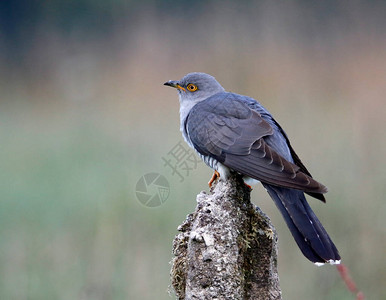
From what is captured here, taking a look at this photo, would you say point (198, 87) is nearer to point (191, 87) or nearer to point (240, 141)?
point (191, 87)

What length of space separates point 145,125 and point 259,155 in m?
3.35

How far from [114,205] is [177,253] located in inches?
91.4

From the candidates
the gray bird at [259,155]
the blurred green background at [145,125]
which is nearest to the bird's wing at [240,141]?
the gray bird at [259,155]

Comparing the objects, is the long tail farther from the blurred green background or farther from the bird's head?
the blurred green background

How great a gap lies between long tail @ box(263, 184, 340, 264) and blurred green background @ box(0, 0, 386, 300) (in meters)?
1.40

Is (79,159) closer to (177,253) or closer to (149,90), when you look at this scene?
(149,90)

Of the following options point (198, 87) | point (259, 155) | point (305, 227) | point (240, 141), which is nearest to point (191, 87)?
point (198, 87)

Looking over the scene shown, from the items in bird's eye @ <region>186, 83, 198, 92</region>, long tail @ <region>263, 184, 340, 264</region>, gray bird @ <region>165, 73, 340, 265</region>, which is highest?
bird's eye @ <region>186, 83, 198, 92</region>

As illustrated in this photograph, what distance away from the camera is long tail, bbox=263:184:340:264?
2.87 meters

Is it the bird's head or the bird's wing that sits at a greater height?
the bird's head

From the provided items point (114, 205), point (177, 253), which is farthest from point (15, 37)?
point (177, 253)

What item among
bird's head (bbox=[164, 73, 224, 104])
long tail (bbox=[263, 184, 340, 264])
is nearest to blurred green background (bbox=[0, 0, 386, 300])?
bird's head (bbox=[164, 73, 224, 104])

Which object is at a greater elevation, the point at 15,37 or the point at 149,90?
the point at 15,37

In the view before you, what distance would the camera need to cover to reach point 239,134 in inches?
144
